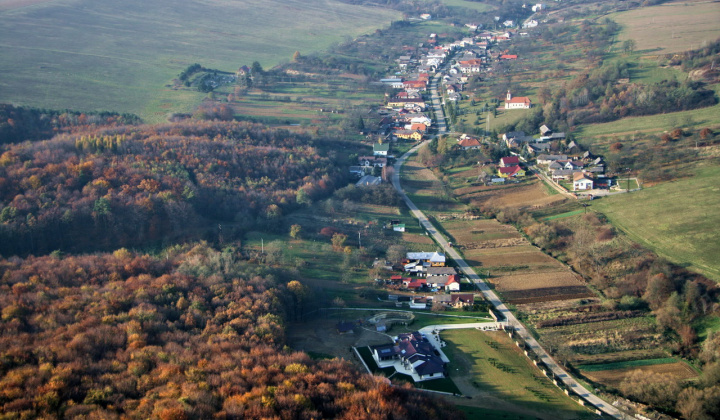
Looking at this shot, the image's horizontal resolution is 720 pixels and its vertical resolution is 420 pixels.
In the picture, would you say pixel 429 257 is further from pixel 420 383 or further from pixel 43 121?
pixel 43 121

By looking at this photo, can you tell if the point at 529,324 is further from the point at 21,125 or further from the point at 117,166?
the point at 21,125

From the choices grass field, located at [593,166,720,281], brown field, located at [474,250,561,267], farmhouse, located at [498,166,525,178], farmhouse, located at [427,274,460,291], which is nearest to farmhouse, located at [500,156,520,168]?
farmhouse, located at [498,166,525,178]

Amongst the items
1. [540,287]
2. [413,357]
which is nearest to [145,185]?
[413,357]

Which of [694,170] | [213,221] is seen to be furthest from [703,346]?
[213,221]

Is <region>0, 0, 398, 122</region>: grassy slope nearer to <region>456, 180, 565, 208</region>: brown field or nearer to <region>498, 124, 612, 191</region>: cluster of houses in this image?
<region>456, 180, 565, 208</region>: brown field

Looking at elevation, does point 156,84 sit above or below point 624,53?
below

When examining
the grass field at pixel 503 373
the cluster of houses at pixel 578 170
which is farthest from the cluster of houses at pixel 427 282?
the cluster of houses at pixel 578 170
